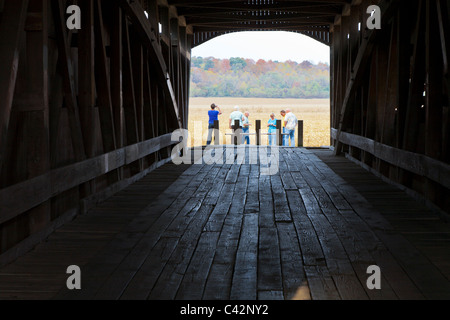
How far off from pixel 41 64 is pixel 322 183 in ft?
14.9

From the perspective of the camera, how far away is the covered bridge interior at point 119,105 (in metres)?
4.43

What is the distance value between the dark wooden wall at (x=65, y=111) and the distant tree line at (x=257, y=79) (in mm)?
69384

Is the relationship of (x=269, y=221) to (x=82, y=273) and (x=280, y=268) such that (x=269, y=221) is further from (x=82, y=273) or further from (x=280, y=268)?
(x=82, y=273)

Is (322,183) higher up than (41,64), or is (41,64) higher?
(41,64)

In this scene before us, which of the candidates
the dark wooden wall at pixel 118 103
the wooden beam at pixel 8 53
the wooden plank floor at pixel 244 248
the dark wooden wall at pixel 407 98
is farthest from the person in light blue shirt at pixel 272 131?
the wooden beam at pixel 8 53

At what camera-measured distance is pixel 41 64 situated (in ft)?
14.8

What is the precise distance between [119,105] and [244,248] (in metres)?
3.63

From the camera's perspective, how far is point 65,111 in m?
5.70

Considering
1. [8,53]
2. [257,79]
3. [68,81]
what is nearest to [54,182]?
[68,81]

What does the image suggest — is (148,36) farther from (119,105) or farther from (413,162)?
(413,162)

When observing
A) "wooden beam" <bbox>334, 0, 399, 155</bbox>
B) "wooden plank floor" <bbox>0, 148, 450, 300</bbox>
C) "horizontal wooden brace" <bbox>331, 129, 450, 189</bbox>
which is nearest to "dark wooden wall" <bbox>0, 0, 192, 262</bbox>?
"wooden plank floor" <bbox>0, 148, 450, 300</bbox>

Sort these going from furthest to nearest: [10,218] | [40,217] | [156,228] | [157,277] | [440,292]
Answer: [156,228], [40,217], [10,218], [157,277], [440,292]

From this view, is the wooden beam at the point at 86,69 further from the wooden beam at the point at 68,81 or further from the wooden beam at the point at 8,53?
the wooden beam at the point at 8,53

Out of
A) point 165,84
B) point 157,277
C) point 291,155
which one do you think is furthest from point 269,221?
point 291,155
